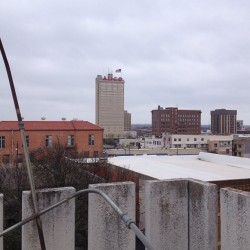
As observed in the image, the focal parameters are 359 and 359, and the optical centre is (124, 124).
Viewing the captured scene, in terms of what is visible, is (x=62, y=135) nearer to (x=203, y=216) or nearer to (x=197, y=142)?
(x=203, y=216)

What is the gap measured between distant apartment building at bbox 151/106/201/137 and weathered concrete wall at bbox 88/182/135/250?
15142 cm

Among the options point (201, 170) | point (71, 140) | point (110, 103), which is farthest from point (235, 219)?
point (110, 103)

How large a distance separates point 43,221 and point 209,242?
182 cm

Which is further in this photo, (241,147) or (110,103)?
(110,103)

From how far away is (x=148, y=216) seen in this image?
12.5 ft

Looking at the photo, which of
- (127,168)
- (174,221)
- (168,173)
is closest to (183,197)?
(174,221)

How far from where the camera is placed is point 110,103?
194875mm

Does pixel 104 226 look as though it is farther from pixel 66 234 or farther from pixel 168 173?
pixel 168 173

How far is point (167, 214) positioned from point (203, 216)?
0.40m

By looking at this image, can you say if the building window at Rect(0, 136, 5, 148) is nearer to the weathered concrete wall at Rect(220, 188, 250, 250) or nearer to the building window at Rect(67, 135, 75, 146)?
the building window at Rect(67, 135, 75, 146)

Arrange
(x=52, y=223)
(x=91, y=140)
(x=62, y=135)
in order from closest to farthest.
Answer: (x=52, y=223) < (x=62, y=135) < (x=91, y=140)

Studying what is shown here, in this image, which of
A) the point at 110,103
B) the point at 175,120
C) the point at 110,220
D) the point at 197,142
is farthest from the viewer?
the point at 110,103

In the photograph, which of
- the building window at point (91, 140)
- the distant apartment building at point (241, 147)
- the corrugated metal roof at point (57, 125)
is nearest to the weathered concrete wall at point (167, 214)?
the corrugated metal roof at point (57, 125)

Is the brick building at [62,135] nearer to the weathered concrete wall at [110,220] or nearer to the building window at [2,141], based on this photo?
the building window at [2,141]
